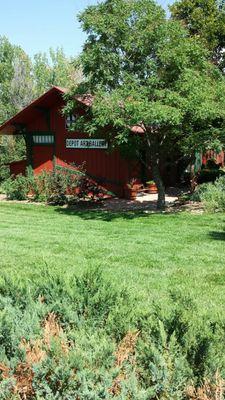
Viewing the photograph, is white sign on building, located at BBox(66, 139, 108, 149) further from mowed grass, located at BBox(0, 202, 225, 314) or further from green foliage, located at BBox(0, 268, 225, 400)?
green foliage, located at BBox(0, 268, 225, 400)

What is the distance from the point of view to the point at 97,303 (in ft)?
13.4

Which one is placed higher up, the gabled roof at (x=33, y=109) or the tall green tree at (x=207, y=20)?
the tall green tree at (x=207, y=20)

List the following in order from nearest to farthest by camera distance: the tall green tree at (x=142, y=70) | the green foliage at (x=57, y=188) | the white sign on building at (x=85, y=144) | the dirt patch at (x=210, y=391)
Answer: the dirt patch at (x=210, y=391)
the tall green tree at (x=142, y=70)
the green foliage at (x=57, y=188)
the white sign on building at (x=85, y=144)

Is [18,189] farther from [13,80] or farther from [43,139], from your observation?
[13,80]

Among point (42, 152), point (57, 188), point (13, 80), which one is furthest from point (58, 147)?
point (13, 80)

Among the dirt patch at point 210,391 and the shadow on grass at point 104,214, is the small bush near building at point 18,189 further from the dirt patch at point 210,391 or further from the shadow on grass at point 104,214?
the dirt patch at point 210,391

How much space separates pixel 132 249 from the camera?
31.8ft

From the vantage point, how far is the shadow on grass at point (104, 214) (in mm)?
14438

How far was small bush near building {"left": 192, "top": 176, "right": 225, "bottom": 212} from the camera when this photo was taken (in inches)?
581

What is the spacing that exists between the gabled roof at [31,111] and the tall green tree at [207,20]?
23.4 ft

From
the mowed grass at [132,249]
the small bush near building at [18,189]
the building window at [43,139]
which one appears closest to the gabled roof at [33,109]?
the building window at [43,139]

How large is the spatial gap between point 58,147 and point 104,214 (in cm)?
704

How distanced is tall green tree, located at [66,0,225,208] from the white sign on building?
510cm

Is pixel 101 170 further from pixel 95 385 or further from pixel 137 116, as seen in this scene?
pixel 95 385
